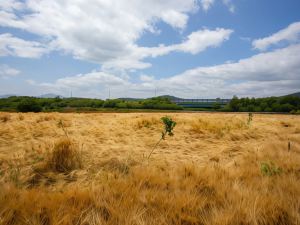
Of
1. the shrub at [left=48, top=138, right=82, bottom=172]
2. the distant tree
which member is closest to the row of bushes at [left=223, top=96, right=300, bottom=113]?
the distant tree

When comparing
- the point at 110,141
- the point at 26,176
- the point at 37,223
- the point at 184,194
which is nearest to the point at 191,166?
the point at 184,194

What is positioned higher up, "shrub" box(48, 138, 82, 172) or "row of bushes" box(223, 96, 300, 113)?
"row of bushes" box(223, 96, 300, 113)

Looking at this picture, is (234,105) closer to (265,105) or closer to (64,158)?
(265,105)

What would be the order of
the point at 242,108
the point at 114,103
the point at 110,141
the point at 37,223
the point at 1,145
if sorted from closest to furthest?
1. the point at 37,223
2. the point at 1,145
3. the point at 110,141
4. the point at 242,108
5. the point at 114,103

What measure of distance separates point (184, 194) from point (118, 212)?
35.0 inches

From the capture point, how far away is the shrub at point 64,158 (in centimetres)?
421

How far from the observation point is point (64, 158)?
14.3 ft

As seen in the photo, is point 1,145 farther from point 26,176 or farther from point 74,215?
point 74,215

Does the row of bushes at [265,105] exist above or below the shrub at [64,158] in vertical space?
above

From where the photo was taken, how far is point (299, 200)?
2416 mm

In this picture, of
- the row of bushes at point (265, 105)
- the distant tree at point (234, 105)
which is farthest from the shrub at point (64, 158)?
the distant tree at point (234, 105)

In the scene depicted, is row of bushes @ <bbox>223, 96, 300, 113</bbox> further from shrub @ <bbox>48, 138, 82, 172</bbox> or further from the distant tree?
shrub @ <bbox>48, 138, 82, 172</bbox>

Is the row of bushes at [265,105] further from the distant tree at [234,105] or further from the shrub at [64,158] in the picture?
the shrub at [64,158]

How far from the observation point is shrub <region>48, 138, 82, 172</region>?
4.21 metres
